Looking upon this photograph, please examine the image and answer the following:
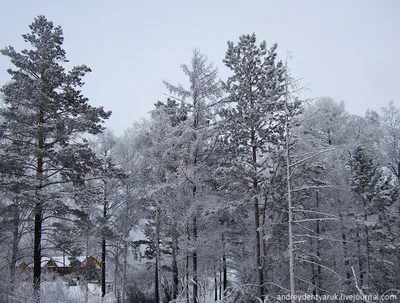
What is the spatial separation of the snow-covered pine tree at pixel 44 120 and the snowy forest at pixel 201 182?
0.05 meters

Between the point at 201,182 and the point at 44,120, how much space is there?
7.27m

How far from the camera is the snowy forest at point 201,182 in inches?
492

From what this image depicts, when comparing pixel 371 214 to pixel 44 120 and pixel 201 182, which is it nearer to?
pixel 201 182

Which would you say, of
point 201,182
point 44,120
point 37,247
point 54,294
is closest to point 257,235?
point 201,182

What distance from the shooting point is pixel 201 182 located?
631 inches

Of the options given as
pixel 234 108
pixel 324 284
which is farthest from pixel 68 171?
pixel 324 284

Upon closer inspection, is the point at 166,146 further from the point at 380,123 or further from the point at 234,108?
the point at 380,123

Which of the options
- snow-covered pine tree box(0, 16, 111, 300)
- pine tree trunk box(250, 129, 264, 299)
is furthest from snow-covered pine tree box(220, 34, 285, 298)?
snow-covered pine tree box(0, 16, 111, 300)

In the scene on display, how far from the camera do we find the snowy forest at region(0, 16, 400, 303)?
1251cm

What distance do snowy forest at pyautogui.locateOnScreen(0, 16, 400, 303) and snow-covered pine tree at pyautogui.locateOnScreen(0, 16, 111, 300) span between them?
0.17ft

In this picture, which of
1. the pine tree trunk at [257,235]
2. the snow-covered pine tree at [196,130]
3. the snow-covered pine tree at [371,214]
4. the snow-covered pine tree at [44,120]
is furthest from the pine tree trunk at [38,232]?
the snow-covered pine tree at [371,214]

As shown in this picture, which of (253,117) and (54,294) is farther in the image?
(253,117)

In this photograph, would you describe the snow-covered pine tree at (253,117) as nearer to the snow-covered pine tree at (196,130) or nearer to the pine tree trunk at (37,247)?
the snow-covered pine tree at (196,130)

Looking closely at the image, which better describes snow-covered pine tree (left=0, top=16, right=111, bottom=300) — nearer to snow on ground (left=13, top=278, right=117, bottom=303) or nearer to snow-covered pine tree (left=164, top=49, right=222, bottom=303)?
snow on ground (left=13, top=278, right=117, bottom=303)
